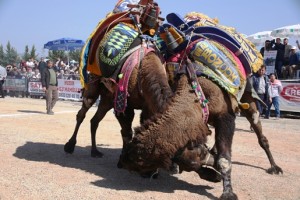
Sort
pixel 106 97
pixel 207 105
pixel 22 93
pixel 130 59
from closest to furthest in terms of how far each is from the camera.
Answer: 1. pixel 207 105
2. pixel 130 59
3. pixel 106 97
4. pixel 22 93

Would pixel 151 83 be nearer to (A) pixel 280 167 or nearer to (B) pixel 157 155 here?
(B) pixel 157 155

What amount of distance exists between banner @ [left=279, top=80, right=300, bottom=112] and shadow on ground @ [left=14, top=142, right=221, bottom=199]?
394 inches

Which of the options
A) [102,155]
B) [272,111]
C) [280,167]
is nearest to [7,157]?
[102,155]

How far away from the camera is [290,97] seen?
15.1 metres

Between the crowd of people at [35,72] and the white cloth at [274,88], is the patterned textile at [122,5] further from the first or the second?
the crowd of people at [35,72]

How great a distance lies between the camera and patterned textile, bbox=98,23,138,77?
5012mm

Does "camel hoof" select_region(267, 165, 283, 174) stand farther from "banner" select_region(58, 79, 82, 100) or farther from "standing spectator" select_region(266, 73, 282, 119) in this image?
"banner" select_region(58, 79, 82, 100)

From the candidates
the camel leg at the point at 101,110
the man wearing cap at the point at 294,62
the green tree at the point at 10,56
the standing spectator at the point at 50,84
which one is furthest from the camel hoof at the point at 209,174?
the green tree at the point at 10,56

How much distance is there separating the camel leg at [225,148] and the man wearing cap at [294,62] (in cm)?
1195

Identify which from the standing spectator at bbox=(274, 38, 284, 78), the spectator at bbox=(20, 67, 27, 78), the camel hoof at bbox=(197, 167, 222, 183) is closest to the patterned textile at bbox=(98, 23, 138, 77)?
the camel hoof at bbox=(197, 167, 222, 183)

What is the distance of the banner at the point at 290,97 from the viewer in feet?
48.8

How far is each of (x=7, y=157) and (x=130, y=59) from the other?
8.20 feet

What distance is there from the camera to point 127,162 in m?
3.70

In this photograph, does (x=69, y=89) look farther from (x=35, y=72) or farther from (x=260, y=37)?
(x=260, y=37)
